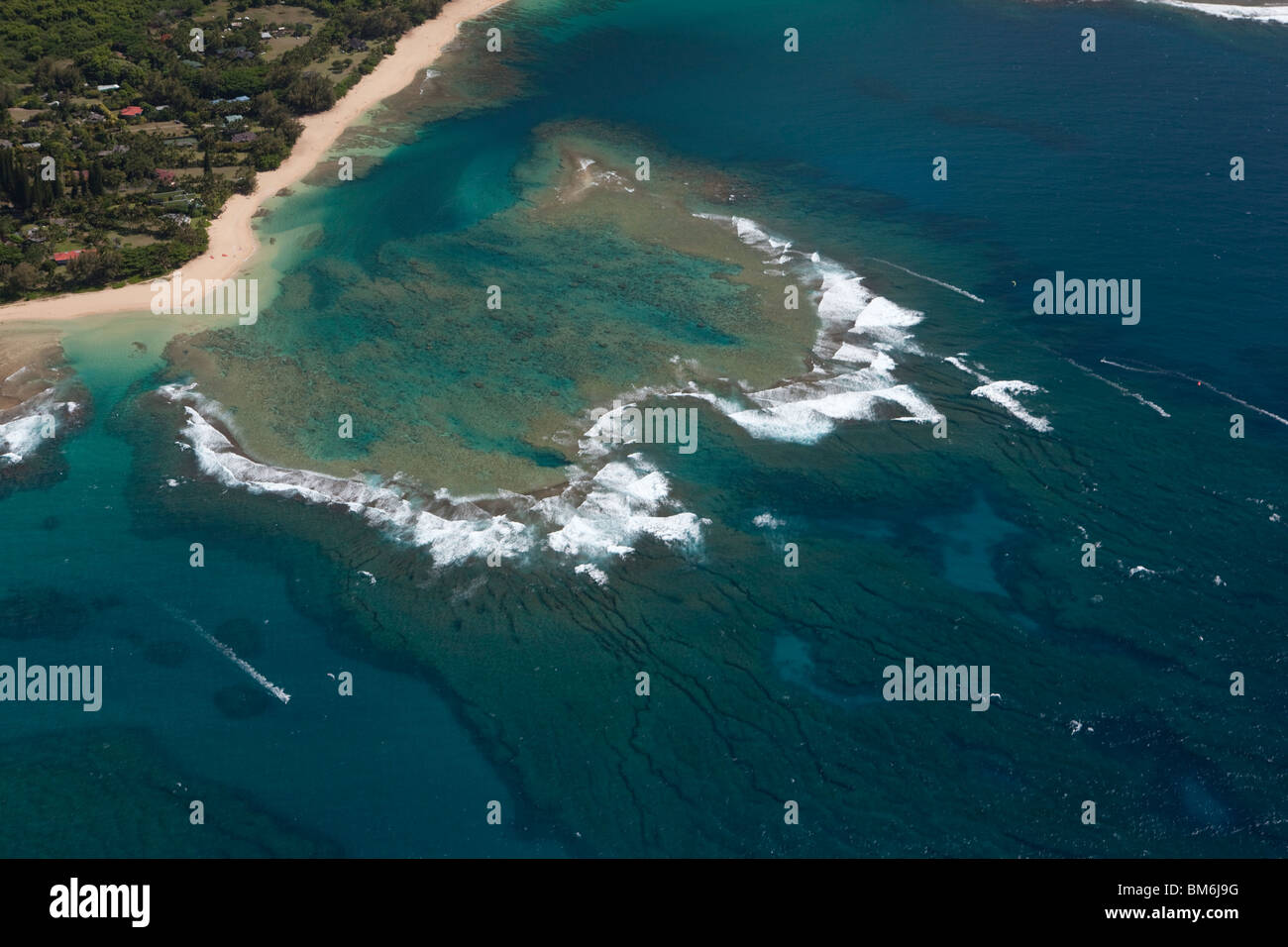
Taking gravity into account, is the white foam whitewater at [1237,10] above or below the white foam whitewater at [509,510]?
above

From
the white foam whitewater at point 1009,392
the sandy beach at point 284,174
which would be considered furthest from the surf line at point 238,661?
the white foam whitewater at point 1009,392

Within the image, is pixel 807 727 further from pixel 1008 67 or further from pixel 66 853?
pixel 1008 67

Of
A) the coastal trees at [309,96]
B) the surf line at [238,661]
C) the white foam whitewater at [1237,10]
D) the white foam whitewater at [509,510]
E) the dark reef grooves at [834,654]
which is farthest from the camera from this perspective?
the white foam whitewater at [1237,10]

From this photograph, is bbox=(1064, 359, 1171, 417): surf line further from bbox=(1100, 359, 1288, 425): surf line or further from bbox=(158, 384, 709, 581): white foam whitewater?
bbox=(158, 384, 709, 581): white foam whitewater

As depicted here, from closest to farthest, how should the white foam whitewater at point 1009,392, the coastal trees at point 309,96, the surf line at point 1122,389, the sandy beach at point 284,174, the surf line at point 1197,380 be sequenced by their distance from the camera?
the white foam whitewater at point 1009,392 → the surf line at point 1197,380 → the surf line at point 1122,389 → the sandy beach at point 284,174 → the coastal trees at point 309,96

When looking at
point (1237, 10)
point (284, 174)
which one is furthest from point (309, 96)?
point (1237, 10)

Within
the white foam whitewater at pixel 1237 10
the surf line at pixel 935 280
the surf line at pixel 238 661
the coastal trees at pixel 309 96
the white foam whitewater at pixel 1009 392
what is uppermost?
the white foam whitewater at pixel 1237 10

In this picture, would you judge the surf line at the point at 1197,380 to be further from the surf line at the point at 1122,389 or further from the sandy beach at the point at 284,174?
the sandy beach at the point at 284,174
